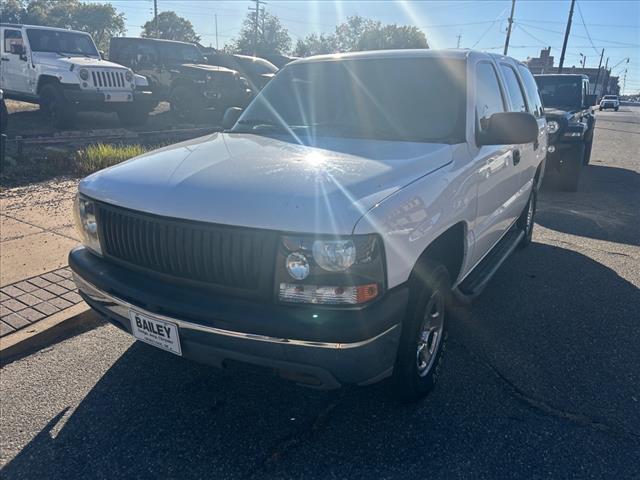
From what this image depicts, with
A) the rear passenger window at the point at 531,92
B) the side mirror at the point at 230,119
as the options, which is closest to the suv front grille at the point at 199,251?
the side mirror at the point at 230,119

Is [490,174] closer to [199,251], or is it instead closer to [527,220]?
[199,251]

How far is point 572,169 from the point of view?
29.1ft

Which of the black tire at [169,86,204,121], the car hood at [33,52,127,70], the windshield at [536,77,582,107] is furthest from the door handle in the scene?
the black tire at [169,86,204,121]

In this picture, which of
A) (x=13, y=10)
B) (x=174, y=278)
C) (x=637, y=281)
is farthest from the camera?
(x=13, y=10)

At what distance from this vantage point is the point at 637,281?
16.0ft

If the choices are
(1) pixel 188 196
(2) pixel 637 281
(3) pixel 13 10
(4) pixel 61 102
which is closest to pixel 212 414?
(1) pixel 188 196

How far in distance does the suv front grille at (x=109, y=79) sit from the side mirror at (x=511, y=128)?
1064cm

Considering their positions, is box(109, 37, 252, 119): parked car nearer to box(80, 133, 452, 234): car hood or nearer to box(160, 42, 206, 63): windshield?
box(160, 42, 206, 63): windshield

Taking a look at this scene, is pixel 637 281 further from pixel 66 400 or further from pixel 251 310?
pixel 66 400

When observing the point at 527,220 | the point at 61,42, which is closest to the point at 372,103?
the point at 527,220

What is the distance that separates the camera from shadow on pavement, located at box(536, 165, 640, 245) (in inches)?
261

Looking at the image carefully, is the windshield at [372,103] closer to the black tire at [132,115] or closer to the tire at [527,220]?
the tire at [527,220]

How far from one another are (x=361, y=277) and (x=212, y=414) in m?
1.30

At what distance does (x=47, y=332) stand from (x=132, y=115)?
10.7m
